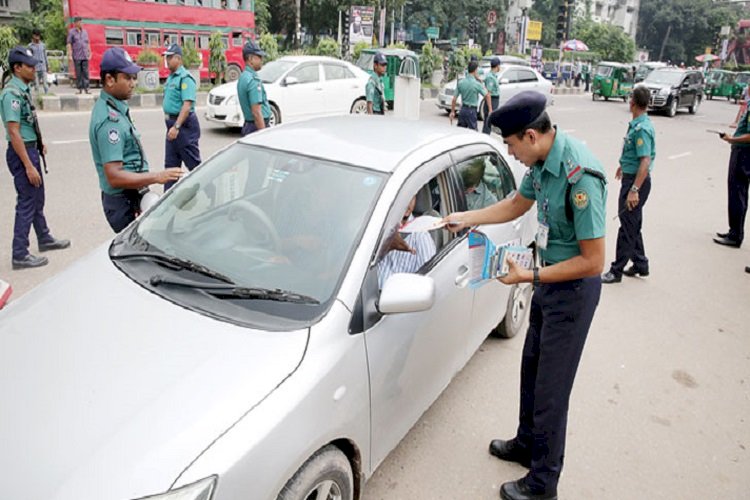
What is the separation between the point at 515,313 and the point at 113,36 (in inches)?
756

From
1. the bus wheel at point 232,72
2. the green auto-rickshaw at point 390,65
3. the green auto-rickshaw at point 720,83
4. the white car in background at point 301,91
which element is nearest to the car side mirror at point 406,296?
the white car in background at point 301,91

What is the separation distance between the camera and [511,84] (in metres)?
18.0

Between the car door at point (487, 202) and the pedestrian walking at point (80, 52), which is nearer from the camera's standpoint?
the car door at point (487, 202)

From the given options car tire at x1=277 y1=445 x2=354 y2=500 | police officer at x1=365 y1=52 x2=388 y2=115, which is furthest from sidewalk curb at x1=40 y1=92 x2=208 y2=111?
car tire at x1=277 y1=445 x2=354 y2=500

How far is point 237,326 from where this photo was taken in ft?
6.92

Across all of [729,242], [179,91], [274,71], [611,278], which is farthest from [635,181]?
[274,71]

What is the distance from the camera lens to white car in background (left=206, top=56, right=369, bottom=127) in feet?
38.1

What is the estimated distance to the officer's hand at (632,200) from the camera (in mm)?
→ 5254

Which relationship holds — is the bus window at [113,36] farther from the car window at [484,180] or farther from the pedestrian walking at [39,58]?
the car window at [484,180]

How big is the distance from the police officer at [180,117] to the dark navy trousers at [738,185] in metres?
6.01

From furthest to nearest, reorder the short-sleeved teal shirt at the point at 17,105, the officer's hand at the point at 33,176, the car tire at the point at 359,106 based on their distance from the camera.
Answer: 1. the car tire at the point at 359,106
2. the officer's hand at the point at 33,176
3. the short-sleeved teal shirt at the point at 17,105

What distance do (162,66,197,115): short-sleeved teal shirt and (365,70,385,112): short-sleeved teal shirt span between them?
4194 mm

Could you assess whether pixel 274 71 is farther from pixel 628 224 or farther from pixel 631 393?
pixel 631 393

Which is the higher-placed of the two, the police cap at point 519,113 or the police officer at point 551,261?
the police cap at point 519,113
